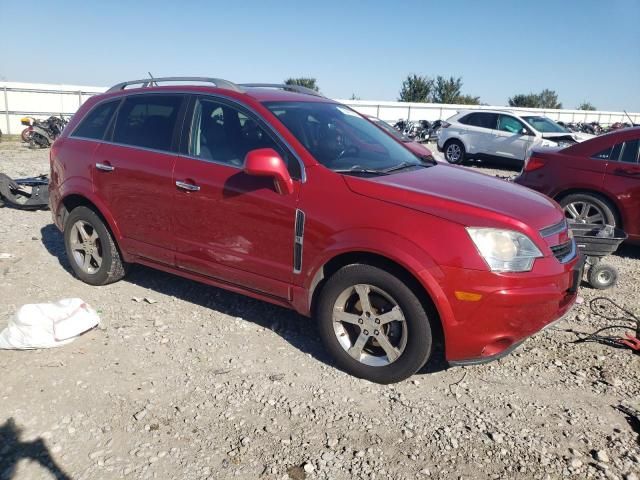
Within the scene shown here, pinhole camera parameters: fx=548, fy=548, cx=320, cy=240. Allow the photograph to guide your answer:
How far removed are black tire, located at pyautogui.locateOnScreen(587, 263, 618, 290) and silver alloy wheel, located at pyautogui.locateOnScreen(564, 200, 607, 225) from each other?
4.48ft

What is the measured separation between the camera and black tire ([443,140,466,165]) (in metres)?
16.0

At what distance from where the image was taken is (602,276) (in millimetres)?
5387

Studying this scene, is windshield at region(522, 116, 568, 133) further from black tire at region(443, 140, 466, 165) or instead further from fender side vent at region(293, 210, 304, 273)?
fender side vent at region(293, 210, 304, 273)

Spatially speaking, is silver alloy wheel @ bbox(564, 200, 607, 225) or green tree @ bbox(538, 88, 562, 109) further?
green tree @ bbox(538, 88, 562, 109)

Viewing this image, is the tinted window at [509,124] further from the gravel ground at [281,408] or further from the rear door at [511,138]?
the gravel ground at [281,408]

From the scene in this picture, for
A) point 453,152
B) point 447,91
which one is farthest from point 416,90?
point 453,152

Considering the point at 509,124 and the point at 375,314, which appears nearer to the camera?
the point at 375,314

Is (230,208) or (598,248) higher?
(230,208)

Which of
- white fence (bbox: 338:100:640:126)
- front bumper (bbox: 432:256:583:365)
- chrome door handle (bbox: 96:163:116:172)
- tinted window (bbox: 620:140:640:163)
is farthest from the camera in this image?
white fence (bbox: 338:100:640:126)

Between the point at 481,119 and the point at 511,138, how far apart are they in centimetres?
124

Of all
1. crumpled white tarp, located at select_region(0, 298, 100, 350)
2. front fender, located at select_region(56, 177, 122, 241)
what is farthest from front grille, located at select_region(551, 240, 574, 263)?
front fender, located at select_region(56, 177, 122, 241)

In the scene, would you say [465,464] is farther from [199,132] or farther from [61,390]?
[199,132]

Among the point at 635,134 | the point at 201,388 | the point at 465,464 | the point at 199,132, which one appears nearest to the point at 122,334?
the point at 201,388

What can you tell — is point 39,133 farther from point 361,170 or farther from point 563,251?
point 563,251
